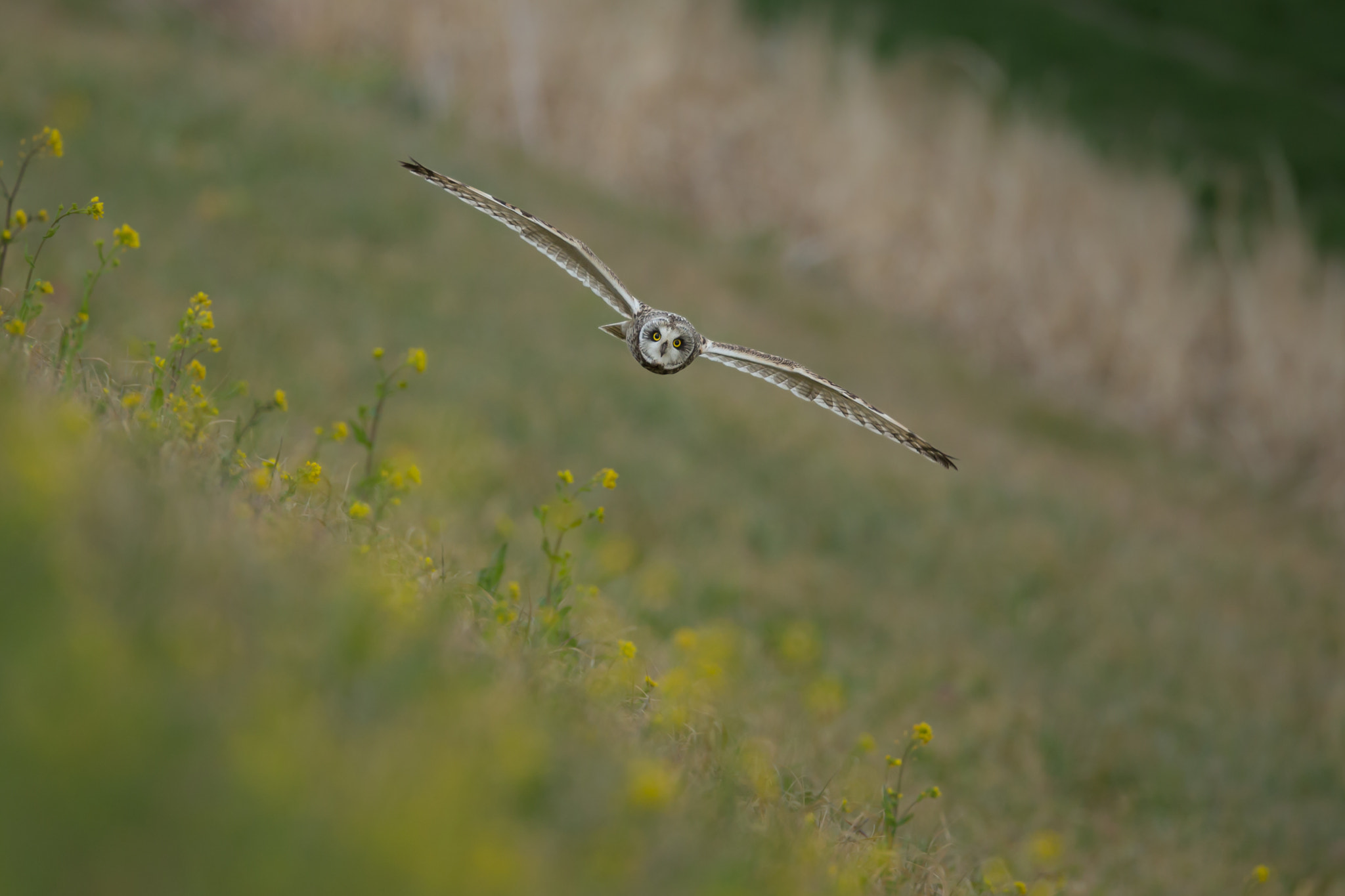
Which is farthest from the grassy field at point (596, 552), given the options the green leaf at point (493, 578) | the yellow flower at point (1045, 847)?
the green leaf at point (493, 578)

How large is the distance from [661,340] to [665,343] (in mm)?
10

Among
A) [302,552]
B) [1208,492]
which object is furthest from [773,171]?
[302,552]

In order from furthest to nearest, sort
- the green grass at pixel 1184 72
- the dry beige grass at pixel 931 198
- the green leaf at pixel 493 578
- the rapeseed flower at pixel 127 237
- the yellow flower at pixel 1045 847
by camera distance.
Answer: the green grass at pixel 1184 72, the dry beige grass at pixel 931 198, the yellow flower at pixel 1045 847, the green leaf at pixel 493 578, the rapeseed flower at pixel 127 237

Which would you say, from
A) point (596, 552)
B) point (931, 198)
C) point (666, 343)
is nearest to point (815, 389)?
point (666, 343)

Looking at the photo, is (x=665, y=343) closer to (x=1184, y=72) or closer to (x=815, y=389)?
(x=815, y=389)

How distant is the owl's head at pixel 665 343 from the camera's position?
2314mm

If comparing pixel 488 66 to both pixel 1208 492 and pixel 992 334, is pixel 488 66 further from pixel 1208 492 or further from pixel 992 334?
pixel 1208 492

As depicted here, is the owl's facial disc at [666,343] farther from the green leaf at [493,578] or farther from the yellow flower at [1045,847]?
the yellow flower at [1045,847]

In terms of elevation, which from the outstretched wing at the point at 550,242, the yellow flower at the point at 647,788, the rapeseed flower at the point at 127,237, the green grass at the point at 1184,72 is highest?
the green grass at the point at 1184,72

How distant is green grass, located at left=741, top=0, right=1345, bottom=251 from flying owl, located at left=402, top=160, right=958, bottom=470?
1309 centimetres

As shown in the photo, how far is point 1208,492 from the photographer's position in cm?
1100

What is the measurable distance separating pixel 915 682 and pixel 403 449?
120 inches

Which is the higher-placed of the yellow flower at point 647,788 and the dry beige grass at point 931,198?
the dry beige grass at point 931,198

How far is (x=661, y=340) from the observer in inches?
91.5
